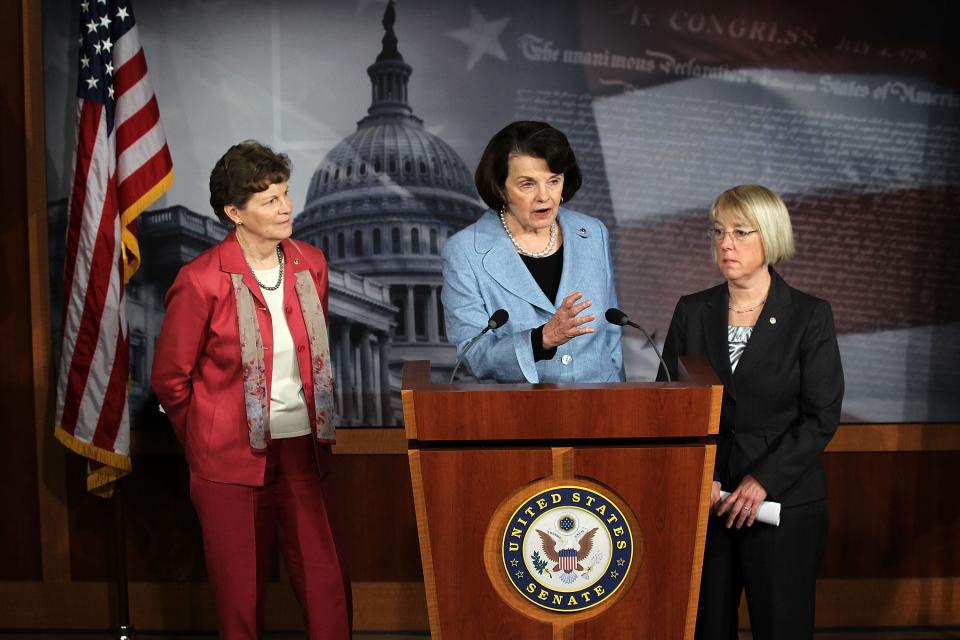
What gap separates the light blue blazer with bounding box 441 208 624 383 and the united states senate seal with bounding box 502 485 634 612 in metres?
0.48

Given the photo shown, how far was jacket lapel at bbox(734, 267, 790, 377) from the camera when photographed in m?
2.46

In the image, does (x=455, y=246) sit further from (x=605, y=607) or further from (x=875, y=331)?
(x=875, y=331)

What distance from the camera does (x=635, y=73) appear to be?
3.71 metres

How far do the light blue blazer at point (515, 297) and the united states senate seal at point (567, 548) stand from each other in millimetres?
476

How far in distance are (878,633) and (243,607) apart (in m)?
2.33

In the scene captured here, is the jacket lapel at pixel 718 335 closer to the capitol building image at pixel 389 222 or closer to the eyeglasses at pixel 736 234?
the eyeglasses at pixel 736 234

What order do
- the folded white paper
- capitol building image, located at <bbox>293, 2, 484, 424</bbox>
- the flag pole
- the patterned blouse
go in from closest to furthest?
the folded white paper
the patterned blouse
the flag pole
capitol building image, located at <bbox>293, 2, 484, 424</bbox>

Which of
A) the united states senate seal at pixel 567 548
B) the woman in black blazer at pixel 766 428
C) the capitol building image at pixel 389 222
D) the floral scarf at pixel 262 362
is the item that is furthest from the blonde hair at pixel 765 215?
the capitol building image at pixel 389 222

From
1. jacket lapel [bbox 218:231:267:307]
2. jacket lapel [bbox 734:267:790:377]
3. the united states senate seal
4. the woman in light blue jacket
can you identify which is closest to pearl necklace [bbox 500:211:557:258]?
the woman in light blue jacket

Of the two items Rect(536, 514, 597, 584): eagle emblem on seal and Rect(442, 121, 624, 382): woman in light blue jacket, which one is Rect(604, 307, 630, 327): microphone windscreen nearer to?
Rect(442, 121, 624, 382): woman in light blue jacket

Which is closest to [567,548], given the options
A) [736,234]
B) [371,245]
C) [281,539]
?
[736,234]

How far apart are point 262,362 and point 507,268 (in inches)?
26.6

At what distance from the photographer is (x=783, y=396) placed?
2.46 metres

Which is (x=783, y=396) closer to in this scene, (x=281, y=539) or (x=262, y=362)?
(x=262, y=362)
